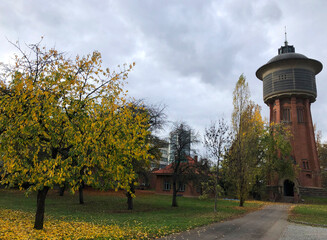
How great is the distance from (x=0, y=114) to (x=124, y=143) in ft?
15.2

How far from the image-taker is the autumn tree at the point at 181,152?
24.4m

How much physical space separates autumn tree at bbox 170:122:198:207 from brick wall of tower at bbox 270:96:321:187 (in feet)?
79.0

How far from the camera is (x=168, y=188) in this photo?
43.7 m

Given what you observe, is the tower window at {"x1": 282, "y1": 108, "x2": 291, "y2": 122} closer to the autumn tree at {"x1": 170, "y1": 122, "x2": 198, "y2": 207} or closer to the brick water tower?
the brick water tower

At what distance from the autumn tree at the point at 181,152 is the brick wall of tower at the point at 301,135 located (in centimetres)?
2408

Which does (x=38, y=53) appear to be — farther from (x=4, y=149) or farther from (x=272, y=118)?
(x=272, y=118)

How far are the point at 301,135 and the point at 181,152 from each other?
98.0ft

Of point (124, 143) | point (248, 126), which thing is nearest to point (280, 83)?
point (248, 126)

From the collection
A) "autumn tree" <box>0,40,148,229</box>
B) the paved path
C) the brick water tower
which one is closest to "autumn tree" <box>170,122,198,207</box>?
the paved path

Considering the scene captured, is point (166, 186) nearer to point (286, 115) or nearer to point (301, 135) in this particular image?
point (301, 135)

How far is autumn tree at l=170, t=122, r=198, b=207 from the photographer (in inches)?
959

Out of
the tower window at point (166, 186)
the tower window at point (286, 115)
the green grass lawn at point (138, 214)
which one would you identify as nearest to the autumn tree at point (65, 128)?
the green grass lawn at point (138, 214)

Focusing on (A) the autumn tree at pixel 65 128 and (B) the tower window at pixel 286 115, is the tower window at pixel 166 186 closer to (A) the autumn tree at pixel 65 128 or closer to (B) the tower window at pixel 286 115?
(B) the tower window at pixel 286 115

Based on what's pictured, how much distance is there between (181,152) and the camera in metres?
25.0
